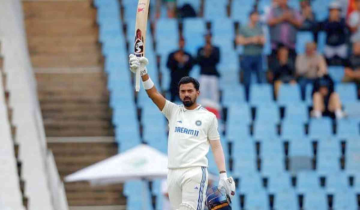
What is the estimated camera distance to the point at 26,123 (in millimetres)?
14578

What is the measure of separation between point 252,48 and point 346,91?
1.92 m

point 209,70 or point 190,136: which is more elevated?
point 209,70

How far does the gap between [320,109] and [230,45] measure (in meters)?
2.33

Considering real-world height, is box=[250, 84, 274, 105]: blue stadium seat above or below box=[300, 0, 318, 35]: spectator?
below

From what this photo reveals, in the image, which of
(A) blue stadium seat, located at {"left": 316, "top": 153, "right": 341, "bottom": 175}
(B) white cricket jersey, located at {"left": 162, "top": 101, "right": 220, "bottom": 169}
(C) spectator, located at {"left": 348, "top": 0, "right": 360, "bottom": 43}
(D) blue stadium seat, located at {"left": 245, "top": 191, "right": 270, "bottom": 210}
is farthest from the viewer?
(C) spectator, located at {"left": 348, "top": 0, "right": 360, "bottom": 43}

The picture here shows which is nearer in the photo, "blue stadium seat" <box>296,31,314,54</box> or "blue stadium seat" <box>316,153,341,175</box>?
"blue stadium seat" <box>316,153,341,175</box>

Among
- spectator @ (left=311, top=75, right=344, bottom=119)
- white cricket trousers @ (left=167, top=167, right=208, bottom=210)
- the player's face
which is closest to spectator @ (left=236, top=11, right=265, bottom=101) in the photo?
spectator @ (left=311, top=75, right=344, bottom=119)

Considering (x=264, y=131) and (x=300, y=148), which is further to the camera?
(x=264, y=131)

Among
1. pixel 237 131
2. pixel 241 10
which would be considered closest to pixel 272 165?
pixel 237 131

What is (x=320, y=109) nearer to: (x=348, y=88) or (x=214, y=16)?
(x=348, y=88)

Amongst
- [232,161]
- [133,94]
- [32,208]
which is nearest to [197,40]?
[133,94]

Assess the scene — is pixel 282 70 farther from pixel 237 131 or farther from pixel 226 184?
pixel 226 184

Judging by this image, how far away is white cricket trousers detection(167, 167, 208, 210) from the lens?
28.9ft

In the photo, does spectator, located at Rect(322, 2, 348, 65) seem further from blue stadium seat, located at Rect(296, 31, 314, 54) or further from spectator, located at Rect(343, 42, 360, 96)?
blue stadium seat, located at Rect(296, 31, 314, 54)
